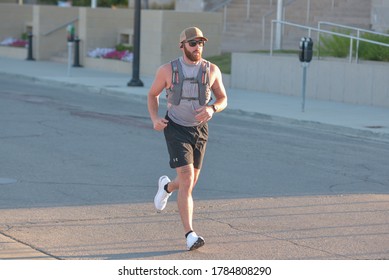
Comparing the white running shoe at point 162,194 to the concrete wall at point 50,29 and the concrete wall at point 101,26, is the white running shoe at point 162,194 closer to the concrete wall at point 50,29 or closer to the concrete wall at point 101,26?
the concrete wall at point 101,26

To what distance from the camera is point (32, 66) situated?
31.9 metres

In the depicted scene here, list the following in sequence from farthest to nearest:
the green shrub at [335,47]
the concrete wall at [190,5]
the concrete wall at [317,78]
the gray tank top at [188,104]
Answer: the concrete wall at [190,5] → the green shrub at [335,47] → the concrete wall at [317,78] → the gray tank top at [188,104]

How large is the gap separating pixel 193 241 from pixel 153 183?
10.9 ft

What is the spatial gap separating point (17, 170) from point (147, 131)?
4416 mm

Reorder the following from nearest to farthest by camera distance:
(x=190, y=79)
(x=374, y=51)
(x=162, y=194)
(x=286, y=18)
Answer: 1. (x=190, y=79)
2. (x=162, y=194)
3. (x=374, y=51)
4. (x=286, y=18)

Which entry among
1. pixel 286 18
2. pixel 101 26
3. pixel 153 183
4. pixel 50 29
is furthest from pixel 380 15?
pixel 153 183

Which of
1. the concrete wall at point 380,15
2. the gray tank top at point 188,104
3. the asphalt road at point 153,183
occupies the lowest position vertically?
the asphalt road at point 153,183

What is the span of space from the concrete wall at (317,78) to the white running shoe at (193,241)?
13554 mm

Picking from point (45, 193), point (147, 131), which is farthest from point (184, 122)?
point (147, 131)

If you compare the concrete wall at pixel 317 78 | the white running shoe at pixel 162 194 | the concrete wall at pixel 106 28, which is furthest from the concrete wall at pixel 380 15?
the white running shoe at pixel 162 194

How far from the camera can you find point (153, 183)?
11.1m

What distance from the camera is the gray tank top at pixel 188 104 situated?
7.89 meters

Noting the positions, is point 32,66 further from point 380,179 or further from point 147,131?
point 380,179

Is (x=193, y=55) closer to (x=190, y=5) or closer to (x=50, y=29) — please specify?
(x=50, y=29)
